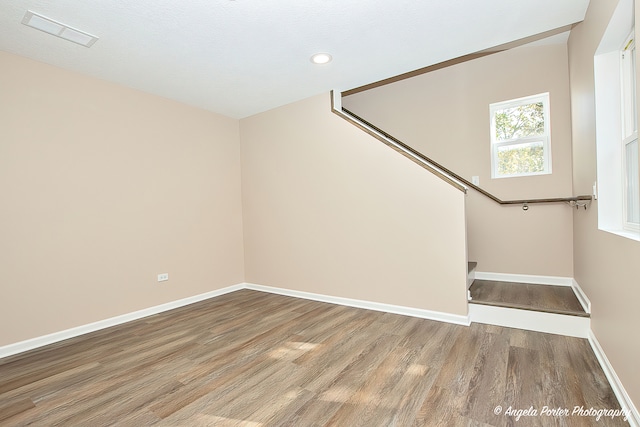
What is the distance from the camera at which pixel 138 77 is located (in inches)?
119

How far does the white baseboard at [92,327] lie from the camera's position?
8.27 ft

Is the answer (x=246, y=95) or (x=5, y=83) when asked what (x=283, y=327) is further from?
(x=5, y=83)

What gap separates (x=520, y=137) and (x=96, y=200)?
4.64 meters

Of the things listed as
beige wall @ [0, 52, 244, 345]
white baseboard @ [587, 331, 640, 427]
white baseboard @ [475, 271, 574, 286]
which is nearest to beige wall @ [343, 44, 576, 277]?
white baseboard @ [475, 271, 574, 286]

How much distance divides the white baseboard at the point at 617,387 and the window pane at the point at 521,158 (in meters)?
1.94

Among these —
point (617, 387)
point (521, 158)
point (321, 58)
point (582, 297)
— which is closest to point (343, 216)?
point (321, 58)

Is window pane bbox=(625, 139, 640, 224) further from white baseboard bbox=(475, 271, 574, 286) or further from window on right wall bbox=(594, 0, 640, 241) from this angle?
white baseboard bbox=(475, 271, 574, 286)

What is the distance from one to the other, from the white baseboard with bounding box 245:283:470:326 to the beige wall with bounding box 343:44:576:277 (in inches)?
46.8

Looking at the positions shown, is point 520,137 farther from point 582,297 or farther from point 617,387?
point 617,387

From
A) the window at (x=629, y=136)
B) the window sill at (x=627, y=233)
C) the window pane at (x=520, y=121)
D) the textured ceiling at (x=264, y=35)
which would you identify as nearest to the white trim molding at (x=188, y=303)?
the window sill at (x=627, y=233)

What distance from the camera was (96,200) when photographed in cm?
300

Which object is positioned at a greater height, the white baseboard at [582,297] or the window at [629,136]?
the window at [629,136]

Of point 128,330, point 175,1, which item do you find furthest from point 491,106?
point 128,330

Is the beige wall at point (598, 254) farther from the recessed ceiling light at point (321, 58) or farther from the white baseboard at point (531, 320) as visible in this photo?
the recessed ceiling light at point (321, 58)
